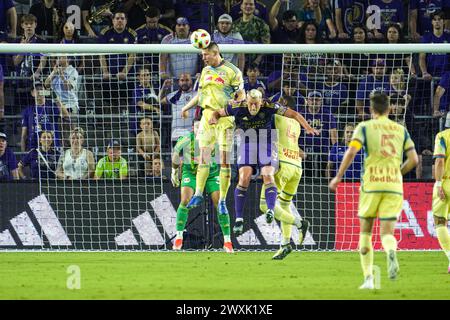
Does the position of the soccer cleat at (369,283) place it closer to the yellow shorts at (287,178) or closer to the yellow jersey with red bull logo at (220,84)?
the yellow shorts at (287,178)

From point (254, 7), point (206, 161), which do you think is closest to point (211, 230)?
point (206, 161)

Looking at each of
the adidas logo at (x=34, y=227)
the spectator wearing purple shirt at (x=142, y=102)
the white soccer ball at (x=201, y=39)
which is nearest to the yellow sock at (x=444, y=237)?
the white soccer ball at (x=201, y=39)

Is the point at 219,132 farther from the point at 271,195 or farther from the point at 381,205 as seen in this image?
the point at 381,205

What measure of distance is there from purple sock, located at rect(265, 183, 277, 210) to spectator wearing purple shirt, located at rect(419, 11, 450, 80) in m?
5.51

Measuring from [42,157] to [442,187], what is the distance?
831 centimetres

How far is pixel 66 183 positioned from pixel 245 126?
4.26m

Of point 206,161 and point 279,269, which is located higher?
point 206,161

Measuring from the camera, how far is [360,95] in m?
21.7

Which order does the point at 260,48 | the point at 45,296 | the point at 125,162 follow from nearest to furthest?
the point at 45,296 → the point at 260,48 → the point at 125,162

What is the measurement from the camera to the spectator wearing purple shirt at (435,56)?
73.3 feet

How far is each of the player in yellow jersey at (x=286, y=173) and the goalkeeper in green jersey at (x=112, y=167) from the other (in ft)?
11.2

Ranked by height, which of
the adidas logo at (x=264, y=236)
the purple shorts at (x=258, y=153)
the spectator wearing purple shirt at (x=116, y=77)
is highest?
the spectator wearing purple shirt at (x=116, y=77)

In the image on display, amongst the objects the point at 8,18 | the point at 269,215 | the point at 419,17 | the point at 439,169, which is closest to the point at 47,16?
the point at 8,18

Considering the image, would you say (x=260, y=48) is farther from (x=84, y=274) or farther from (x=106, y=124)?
(x=84, y=274)
